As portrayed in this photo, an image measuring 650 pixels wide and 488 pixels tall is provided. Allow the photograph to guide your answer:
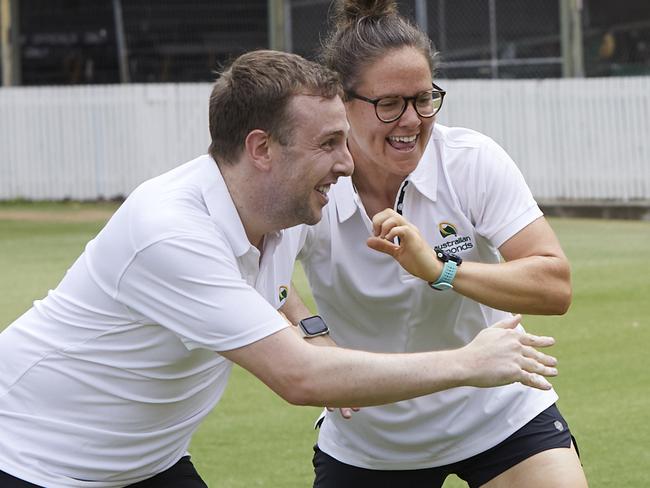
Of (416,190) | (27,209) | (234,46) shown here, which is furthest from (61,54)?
(416,190)

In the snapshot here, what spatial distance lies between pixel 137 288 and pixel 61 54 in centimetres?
2370

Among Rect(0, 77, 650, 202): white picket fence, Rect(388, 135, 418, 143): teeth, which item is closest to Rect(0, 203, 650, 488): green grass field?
Rect(388, 135, 418, 143): teeth

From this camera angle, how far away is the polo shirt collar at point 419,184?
4680 millimetres

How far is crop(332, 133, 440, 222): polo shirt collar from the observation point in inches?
184

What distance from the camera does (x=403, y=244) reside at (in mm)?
4312

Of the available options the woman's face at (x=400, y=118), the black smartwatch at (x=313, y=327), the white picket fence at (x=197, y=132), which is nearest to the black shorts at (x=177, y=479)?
the black smartwatch at (x=313, y=327)

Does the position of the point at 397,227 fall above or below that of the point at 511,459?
above

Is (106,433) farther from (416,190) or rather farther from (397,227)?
(416,190)

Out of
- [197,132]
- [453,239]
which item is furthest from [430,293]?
[197,132]

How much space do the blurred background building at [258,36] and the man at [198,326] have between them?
18115mm

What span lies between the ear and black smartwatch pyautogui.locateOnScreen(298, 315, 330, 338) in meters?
0.74

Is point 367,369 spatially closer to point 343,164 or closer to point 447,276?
point 343,164

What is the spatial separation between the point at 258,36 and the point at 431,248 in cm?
2173

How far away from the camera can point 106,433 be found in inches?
157
